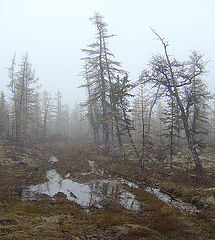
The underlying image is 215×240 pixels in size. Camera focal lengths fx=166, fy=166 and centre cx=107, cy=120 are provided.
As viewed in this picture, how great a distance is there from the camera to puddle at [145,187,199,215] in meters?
7.94

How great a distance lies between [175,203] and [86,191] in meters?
5.41

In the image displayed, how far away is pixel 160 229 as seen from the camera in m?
6.14

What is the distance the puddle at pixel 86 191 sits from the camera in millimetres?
9328

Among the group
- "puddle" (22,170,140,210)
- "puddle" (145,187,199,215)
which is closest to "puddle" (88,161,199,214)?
"puddle" (145,187,199,215)

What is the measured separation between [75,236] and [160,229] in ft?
10.1

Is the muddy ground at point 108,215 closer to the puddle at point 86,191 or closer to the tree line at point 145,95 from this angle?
the puddle at point 86,191

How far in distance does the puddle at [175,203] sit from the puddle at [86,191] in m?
1.64

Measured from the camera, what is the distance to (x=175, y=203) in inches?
352

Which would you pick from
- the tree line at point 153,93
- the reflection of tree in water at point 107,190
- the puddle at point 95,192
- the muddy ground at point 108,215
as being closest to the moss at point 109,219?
the muddy ground at point 108,215

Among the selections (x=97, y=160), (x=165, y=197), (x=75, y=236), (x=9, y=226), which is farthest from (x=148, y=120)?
(x=9, y=226)

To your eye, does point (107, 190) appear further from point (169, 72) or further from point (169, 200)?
point (169, 72)

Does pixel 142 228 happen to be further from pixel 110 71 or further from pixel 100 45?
pixel 100 45

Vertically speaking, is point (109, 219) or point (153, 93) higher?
point (153, 93)

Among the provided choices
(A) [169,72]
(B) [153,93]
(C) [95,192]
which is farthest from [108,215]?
(A) [169,72]
